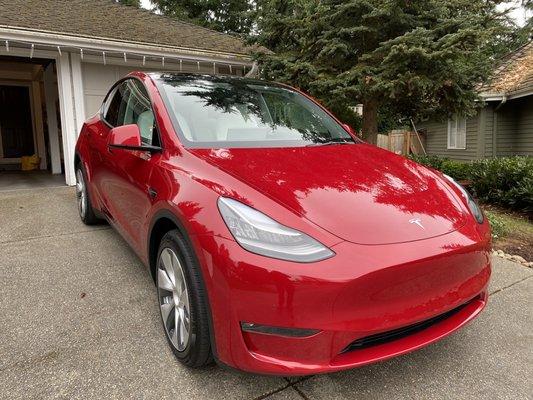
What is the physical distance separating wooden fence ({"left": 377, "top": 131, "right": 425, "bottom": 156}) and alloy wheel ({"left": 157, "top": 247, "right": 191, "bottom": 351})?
16444 millimetres

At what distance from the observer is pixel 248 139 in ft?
8.61

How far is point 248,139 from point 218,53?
5798 millimetres

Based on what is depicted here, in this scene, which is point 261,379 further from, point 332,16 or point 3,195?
point 3,195

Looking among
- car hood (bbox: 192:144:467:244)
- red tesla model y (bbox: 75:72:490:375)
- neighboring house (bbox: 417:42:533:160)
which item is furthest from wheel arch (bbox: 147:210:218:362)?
neighboring house (bbox: 417:42:533:160)

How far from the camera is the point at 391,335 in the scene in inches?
67.3

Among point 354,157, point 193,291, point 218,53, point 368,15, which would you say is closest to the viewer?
point 193,291

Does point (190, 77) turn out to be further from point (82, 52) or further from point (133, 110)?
point (82, 52)

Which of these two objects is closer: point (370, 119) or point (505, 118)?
point (370, 119)

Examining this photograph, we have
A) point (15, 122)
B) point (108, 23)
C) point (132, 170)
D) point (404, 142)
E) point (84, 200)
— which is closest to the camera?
point (132, 170)

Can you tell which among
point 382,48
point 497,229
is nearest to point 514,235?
point 497,229

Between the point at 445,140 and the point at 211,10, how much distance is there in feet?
46.3

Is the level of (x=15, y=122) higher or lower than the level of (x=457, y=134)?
higher

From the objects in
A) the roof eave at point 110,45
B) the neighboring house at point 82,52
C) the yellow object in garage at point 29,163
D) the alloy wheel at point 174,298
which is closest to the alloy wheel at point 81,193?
the alloy wheel at point 174,298

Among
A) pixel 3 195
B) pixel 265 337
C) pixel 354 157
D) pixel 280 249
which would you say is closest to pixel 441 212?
pixel 354 157
